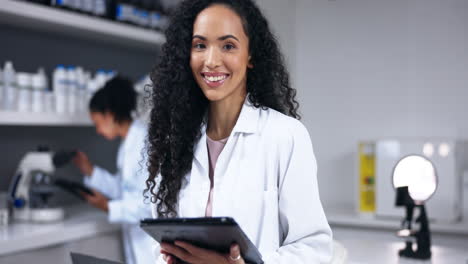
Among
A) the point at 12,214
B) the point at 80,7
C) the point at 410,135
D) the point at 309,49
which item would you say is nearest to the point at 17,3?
the point at 80,7

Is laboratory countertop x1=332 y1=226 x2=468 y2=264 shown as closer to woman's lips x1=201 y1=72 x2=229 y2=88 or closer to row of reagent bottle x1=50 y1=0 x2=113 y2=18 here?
woman's lips x1=201 y1=72 x2=229 y2=88

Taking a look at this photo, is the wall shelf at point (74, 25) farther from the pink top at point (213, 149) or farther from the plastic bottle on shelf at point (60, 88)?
the pink top at point (213, 149)

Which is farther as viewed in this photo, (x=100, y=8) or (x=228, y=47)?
(x=100, y=8)

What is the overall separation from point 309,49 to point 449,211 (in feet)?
3.78

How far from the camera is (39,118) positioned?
2135 millimetres

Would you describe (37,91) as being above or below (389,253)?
above

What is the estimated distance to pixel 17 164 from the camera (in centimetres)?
241

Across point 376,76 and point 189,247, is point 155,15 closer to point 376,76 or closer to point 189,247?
point 376,76

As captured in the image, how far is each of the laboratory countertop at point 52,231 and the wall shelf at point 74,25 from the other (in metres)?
0.88

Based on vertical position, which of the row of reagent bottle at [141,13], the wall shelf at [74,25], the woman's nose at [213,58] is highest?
the row of reagent bottle at [141,13]

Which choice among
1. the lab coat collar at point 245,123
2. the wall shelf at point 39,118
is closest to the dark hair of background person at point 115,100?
the wall shelf at point 39,118

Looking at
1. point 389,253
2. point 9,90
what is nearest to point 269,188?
point 389,253

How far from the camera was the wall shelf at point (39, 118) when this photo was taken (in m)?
2.00

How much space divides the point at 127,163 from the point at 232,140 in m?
1.16
